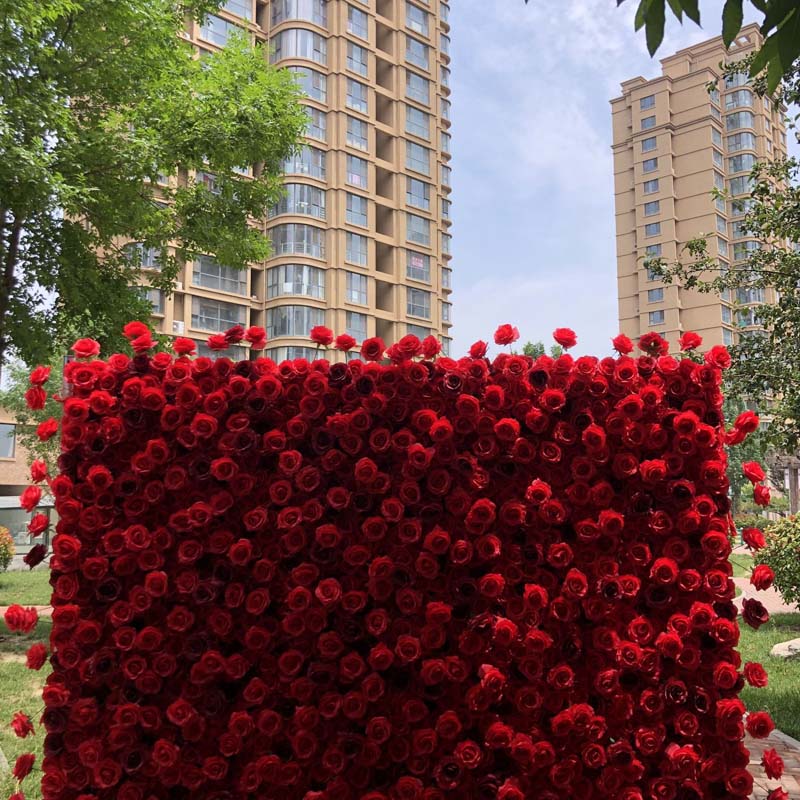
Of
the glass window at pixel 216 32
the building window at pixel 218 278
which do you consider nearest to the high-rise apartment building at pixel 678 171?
the building window at pixel 218 278

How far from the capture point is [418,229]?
4212cm

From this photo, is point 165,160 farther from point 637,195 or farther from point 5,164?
point 637,195

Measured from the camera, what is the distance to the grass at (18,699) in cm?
448

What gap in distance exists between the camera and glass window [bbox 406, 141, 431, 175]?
4212 cm

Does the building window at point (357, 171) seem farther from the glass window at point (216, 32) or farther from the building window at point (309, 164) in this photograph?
the glass window at point (216, 32)

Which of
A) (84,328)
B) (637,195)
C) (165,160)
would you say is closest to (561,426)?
(165,160)

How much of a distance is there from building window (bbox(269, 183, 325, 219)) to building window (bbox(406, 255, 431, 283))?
6.07 metres

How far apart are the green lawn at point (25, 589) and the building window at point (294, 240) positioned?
22367 millimetres

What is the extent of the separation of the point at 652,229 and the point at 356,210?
2834 cm

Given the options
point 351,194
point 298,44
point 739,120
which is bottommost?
point 351,194

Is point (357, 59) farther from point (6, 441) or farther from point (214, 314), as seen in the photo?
point (6, 441)

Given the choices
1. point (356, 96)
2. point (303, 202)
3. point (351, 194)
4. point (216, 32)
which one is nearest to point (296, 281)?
point (303, 202)

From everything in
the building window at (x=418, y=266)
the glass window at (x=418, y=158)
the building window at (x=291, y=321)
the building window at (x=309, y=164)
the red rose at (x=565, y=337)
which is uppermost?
the glass window at (x=418, y=158)

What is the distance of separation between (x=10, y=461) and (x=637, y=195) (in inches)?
1913
